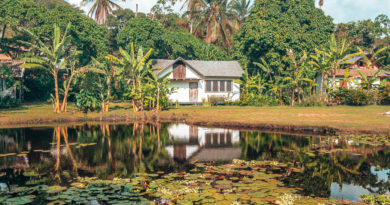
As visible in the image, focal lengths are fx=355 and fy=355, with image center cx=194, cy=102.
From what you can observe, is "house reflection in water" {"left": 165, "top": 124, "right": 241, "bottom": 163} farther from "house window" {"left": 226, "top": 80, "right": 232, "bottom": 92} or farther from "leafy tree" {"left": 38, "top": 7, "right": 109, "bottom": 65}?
"leafy tree" {"left": 38, "top": 7, "right": 109, "bottom": 65}

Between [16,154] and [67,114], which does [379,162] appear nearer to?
[16,154]

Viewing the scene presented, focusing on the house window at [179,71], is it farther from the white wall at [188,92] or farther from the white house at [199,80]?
the white wall at [188,92]

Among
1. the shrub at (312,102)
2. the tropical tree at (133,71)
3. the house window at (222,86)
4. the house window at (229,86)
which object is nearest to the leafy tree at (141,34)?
the house window at (222,86)

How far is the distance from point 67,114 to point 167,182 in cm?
1617

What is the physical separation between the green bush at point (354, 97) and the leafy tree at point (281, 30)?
6.47m

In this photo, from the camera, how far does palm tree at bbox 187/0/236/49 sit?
4816 centimetres

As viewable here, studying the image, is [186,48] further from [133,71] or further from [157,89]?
[133,71]

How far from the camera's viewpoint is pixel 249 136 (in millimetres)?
17922

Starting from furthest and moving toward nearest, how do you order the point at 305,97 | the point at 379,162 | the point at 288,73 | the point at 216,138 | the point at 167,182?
the point at 288,73 < the point at 305,97 < the point at 216,138 < the point at 379,162 < the point at 167,182

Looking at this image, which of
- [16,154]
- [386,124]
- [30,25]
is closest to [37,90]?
[30,25]

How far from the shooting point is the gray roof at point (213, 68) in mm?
35025

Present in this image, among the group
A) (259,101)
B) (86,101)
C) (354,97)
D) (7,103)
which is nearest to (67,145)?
(86,101)

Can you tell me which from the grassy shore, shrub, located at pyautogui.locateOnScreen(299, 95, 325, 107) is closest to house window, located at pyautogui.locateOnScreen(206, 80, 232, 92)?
shrub, located at pyautogui.locateOnScreen(299, 95, 325, 107)

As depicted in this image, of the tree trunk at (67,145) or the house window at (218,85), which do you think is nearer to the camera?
the tree trunk at (67,145)
